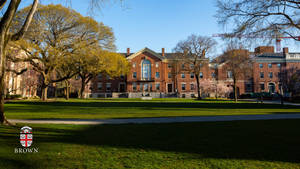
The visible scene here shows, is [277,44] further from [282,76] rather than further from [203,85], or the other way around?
[282,76]

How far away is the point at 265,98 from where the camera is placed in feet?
129

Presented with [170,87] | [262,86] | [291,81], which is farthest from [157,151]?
[262,86]

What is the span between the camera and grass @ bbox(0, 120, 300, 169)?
359 cm

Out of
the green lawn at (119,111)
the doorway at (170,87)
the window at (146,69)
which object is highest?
the window at (146,69)

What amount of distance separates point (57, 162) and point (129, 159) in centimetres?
131

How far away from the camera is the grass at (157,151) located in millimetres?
3594

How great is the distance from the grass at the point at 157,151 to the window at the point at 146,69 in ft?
162

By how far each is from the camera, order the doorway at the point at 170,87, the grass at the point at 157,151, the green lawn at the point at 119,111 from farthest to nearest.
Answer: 1. the doorway at the point at 170,87
2. the green lawn at the point at 119,111
3. the grass at the point at 157,151

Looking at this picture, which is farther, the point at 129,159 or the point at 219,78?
the point at 219,78

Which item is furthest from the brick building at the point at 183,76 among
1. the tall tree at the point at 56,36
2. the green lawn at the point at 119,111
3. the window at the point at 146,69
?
the green lawn at the point at 119,111

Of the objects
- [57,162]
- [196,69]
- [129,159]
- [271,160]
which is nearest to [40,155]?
[57,162]

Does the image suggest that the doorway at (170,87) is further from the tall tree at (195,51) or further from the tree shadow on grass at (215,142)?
the tree shadow on grass at (215,142)

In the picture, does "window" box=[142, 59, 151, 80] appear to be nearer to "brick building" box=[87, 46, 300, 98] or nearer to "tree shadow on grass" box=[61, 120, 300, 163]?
"brick building" box=[87, 46, 300, 98]

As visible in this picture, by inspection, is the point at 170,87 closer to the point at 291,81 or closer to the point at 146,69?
the point at 146,69
